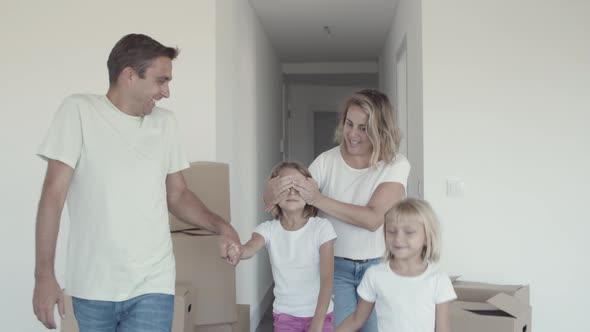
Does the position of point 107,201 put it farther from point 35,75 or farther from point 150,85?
point 35,75

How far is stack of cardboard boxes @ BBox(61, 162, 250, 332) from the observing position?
246 centimetres

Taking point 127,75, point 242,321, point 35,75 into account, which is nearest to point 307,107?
point 35,75

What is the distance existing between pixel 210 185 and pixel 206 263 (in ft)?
1.14

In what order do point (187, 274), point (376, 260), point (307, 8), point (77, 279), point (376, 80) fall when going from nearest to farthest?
point (77, 279), point (376, 260), point (187, 274), point (307, 8), point (376, 80)

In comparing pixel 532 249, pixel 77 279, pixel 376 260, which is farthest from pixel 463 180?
pixel 77 279

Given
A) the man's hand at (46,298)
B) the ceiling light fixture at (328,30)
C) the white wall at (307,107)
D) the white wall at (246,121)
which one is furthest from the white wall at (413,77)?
the white wall at (307,107)

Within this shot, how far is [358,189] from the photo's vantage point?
1.92 m

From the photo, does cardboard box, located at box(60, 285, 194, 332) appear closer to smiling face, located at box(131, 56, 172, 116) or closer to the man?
the man

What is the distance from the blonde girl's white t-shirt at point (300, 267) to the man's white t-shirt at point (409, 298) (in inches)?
10.1

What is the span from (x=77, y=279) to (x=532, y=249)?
8.32 ft

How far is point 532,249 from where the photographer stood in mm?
3104

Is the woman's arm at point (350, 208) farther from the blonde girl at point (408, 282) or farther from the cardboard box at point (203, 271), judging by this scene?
the cardboard box at point (203, 271)

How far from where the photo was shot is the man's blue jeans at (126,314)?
139 cm

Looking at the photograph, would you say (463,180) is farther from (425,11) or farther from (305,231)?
(305,231)
